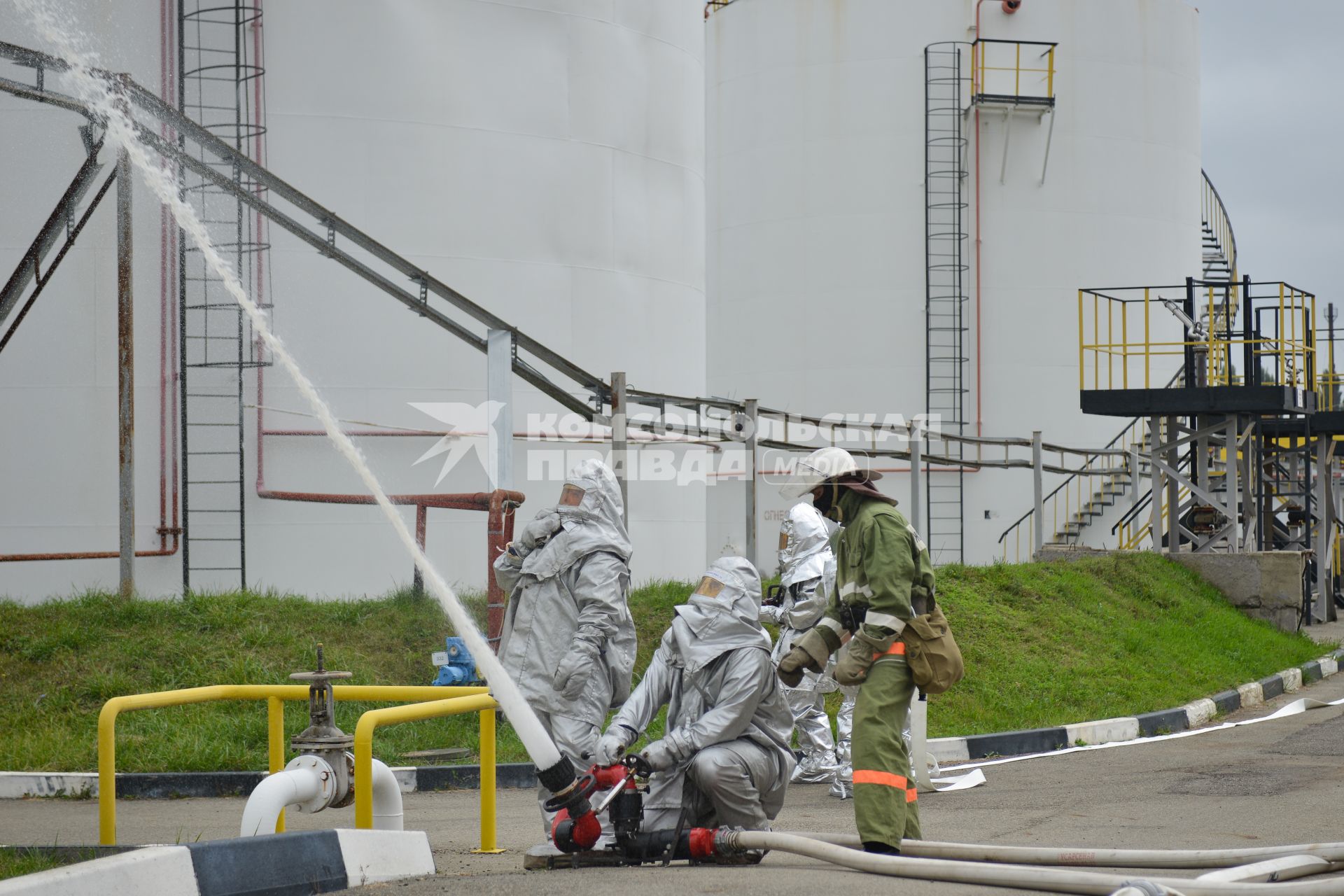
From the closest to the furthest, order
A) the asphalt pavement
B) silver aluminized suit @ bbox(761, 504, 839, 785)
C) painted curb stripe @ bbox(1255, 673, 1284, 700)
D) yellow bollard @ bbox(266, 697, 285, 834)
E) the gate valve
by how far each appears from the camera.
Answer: the asphalt pavement < the gate valve < yellow bollard @ bbox(266, 697, 285, 834) < silver aluminized suit @ bbox(761, 504, 839, 785) < painted curb stripe @ bbox(1255, 673, 1284, 700)

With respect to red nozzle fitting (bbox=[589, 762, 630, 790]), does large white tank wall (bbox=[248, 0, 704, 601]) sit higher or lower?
higher

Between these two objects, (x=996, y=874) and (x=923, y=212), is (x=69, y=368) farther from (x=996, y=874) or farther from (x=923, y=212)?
(x=923, y=212)

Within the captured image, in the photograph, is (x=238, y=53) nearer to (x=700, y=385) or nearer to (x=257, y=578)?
(x=257, y=578)

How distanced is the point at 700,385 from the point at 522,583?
8016mm

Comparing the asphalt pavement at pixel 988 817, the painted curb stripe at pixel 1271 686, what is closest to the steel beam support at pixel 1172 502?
the painted curb stripe at pixel 1271 686

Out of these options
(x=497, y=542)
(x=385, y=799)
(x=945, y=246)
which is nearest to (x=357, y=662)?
(x=497, y=542)

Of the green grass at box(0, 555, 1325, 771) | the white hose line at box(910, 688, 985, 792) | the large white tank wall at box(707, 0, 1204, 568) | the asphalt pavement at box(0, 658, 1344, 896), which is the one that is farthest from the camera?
the large white tank wall at box(707, 0, 1204, 568)

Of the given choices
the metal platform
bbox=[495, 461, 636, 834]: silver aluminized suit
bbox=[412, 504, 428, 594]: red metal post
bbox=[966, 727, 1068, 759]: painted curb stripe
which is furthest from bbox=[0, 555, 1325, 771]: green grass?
the metal platform

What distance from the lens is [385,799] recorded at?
5648 mm

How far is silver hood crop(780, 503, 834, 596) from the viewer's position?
846 cm

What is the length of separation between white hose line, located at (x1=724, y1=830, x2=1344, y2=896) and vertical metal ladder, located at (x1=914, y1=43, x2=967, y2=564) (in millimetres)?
15640

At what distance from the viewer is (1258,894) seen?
4031 millimetres

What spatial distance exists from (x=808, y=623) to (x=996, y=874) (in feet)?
11.3

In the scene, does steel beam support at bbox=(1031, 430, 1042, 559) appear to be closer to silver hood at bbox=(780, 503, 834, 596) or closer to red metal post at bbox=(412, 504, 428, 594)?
red metal post at bbox=(412, 504, 428, 594)
